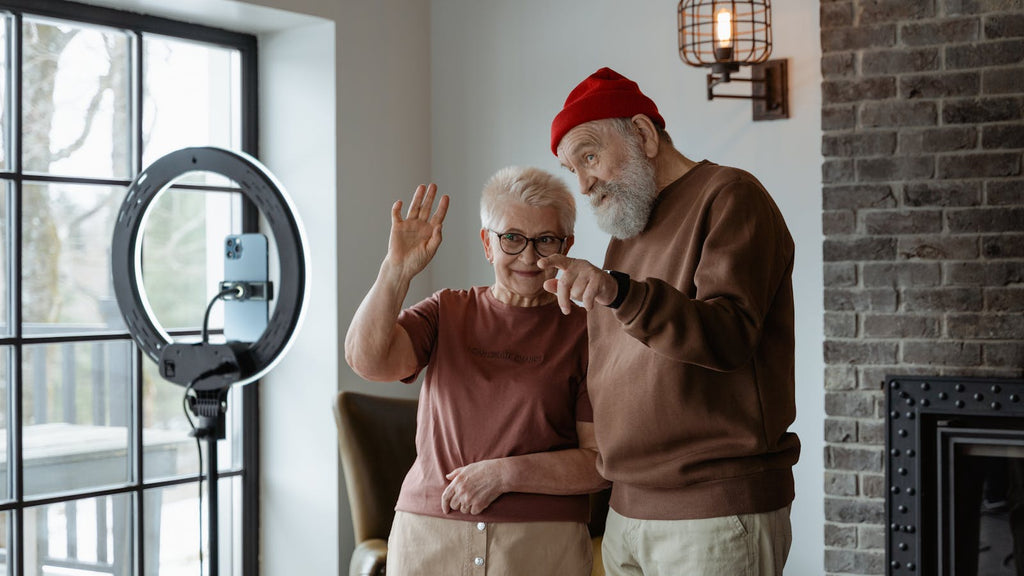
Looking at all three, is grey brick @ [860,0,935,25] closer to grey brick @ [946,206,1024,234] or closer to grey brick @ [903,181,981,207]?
grey brick @ [903,181,981,207]

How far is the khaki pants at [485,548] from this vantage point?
1815 mm

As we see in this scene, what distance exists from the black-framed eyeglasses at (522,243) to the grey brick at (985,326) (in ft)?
4.16

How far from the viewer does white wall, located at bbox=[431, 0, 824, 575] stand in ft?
9.45

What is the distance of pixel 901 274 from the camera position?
8.70ft

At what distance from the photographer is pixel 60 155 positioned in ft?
9.35

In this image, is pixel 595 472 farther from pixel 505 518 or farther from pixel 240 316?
pixel 240 316

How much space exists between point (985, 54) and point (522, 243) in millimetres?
1445

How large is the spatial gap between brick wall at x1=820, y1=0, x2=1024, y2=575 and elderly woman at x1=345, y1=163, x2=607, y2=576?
3.65ft

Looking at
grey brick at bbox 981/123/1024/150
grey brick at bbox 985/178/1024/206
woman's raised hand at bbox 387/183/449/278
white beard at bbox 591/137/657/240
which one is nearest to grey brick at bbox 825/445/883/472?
grey brick at bbox 985/178/1024/206

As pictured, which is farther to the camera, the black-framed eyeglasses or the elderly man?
the black-framed eyeglasses

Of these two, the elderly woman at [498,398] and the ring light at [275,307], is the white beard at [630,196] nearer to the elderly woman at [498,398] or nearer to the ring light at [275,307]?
the elderly woman at [498,398]

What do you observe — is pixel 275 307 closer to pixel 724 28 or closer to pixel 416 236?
pixel 416 236

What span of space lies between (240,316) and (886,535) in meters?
1.79

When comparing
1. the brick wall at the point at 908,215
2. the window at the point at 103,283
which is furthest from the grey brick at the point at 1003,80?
the window at the point at 103,283
